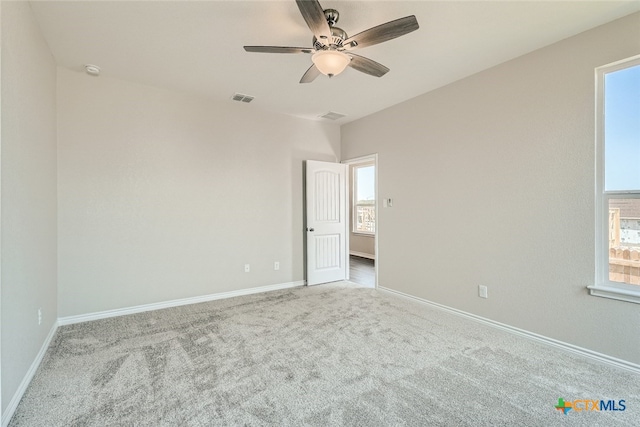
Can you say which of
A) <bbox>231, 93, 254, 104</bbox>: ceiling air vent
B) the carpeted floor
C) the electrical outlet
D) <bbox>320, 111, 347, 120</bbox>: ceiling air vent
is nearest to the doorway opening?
<bbox>320, 111, 347, 120</bbox>: ceiling air vent

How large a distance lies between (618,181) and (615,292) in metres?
0.89

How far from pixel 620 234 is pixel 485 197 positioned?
3.56 feet

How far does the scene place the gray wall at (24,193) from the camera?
1797 millimetres

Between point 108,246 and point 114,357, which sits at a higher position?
point 108,246

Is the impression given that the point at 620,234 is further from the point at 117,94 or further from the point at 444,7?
the point at 117,94

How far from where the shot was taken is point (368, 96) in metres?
3.92

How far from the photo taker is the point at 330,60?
2.18m

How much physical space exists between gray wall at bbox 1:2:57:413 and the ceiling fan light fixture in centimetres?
195

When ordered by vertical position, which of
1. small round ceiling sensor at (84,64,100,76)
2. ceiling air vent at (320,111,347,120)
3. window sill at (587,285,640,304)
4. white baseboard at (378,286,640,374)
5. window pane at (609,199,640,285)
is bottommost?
white baseboard at (378,286,640,374)

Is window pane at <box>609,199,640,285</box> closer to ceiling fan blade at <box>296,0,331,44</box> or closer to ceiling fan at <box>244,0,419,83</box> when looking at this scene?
ceiling fan at <box>244,0,419,83</box>

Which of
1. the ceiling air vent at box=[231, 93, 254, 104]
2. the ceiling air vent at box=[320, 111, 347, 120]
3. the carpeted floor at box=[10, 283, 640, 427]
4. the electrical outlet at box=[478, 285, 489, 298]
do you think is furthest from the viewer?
the ceiling air vent at box=[320, 111, 347, 120]

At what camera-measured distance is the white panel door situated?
15.8 ft

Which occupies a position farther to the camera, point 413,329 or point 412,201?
point 412,201

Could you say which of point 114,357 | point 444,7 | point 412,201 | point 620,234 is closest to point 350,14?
point 444,7
